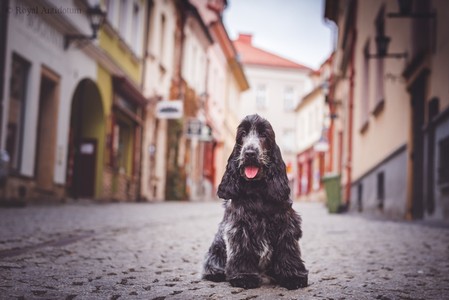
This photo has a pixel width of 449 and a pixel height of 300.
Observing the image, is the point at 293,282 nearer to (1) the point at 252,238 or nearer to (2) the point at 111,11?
(1) the point at 252,238

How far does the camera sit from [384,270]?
5.09 m

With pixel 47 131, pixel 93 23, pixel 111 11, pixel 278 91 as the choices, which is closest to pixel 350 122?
pixel 111 11

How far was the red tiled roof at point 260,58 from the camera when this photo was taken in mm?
60438

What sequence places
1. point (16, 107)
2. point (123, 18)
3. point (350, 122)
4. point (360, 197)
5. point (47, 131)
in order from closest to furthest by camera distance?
point (16, 107) → point (47, 131) → point (360, 197) → point (123, 18) → point (350, 122)

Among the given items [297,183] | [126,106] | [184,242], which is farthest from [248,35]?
[184,242]

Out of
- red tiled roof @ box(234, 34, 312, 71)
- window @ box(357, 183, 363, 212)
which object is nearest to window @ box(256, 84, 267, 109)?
red tiled roof @ box(234, 34, 312, 71)

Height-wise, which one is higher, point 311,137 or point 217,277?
point 311,137

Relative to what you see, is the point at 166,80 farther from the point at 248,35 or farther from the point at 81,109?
the point at 248,35

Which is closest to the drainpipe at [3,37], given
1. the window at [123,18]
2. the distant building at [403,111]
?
the distant building at [403,111]

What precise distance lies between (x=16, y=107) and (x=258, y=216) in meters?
10.1

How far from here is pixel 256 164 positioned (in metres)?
3.68

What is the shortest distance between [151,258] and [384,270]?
1.91 m

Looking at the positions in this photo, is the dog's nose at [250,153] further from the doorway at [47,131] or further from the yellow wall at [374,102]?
the doorway at [47,131]

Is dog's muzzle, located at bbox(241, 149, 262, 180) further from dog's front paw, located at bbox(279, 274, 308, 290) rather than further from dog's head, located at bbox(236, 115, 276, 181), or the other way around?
dog's front paw, located at bbox(279, 274, 308, 290)
